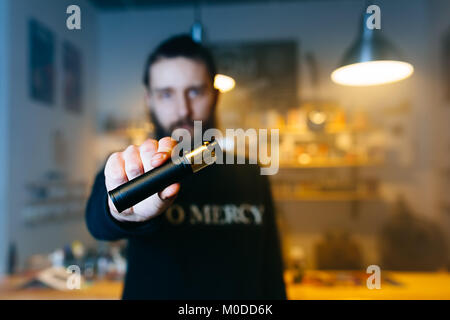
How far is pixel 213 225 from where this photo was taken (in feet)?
2.14

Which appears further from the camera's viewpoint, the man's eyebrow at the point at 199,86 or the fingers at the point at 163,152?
the man's eyebrow at the point at 199,86

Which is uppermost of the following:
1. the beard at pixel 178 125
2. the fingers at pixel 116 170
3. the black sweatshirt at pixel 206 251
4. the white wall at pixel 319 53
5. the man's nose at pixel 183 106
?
the white wall at pixel 319 53

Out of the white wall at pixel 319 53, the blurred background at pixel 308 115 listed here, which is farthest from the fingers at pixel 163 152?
the white wall at pixel 319 53

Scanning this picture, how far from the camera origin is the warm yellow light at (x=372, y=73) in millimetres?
1032

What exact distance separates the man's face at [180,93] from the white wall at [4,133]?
1.25 metres

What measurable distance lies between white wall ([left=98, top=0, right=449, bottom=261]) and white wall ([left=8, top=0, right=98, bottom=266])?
23cm

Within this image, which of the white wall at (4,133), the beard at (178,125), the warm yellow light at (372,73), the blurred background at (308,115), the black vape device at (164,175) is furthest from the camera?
the blurred background at (308,115)

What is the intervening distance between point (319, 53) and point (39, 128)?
195cm

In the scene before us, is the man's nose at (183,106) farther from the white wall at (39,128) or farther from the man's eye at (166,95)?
the white wall at (39,128)

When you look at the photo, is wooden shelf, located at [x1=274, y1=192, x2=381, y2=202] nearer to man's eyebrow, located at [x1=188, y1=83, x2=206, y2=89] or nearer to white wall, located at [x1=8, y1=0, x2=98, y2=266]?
white wall, located at [x1=8, y1=0, x2=98, y2=266]

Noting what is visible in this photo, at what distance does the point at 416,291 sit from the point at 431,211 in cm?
147

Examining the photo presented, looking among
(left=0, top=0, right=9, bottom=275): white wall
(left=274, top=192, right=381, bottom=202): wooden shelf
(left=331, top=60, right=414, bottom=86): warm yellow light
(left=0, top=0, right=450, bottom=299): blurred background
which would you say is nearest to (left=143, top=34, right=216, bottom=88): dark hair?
(left=331, top=60, right=414, bottom=86): warm yellow light

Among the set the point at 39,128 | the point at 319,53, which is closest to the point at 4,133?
the point at 39,128
